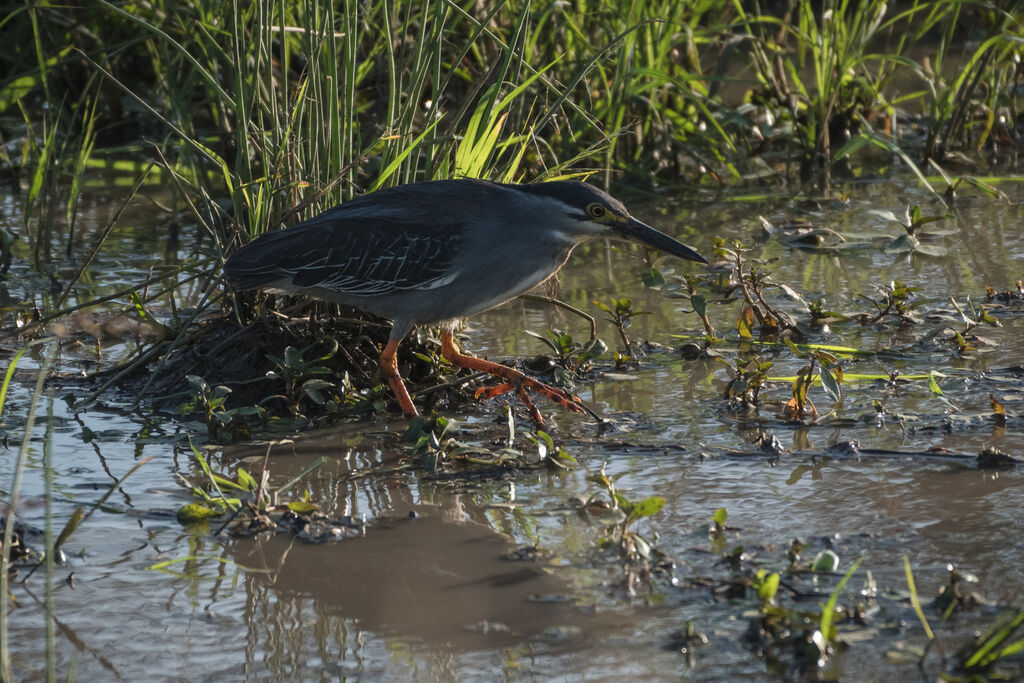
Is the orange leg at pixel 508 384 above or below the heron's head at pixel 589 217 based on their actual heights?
below

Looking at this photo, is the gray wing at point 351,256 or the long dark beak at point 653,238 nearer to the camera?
the gray wing at point 351,256

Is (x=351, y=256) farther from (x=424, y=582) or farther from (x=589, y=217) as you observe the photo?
(x=424, y=582)

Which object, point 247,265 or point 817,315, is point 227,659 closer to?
point 247,265

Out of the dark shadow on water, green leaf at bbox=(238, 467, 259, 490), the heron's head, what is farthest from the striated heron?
the dark shadow on water

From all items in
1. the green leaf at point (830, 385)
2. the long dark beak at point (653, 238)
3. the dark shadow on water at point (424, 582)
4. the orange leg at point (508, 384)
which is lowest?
the dark shadow on water at point (424, 582)

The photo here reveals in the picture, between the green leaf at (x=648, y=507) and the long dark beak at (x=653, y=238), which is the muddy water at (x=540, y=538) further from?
the long dark beak at (x=653, y=238)

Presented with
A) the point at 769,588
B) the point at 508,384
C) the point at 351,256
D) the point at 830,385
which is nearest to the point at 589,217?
the point at 508,384

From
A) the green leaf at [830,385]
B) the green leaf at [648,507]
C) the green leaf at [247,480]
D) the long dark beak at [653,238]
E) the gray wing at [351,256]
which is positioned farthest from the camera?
the long dark beak at [653,238]

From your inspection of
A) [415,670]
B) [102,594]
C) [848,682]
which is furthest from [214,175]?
[848,682]

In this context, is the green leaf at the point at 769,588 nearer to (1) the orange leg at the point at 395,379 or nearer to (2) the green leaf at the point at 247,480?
(2) the green leaf at the point at 247,480

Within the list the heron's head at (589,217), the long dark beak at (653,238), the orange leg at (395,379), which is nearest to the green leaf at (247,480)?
the orange leg at (395,379)

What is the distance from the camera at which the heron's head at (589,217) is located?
4602 millimetres

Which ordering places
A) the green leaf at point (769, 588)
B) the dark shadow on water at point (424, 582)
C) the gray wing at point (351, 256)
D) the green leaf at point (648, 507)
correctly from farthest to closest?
1. the gray wing at point (351, 256)
2. the green leaf at point (648, 507)
3. the dark shadow on water at point (424, 582)
4. the green leaf at point (769, 588)

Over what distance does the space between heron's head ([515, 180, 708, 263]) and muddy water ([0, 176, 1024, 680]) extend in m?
0.53
